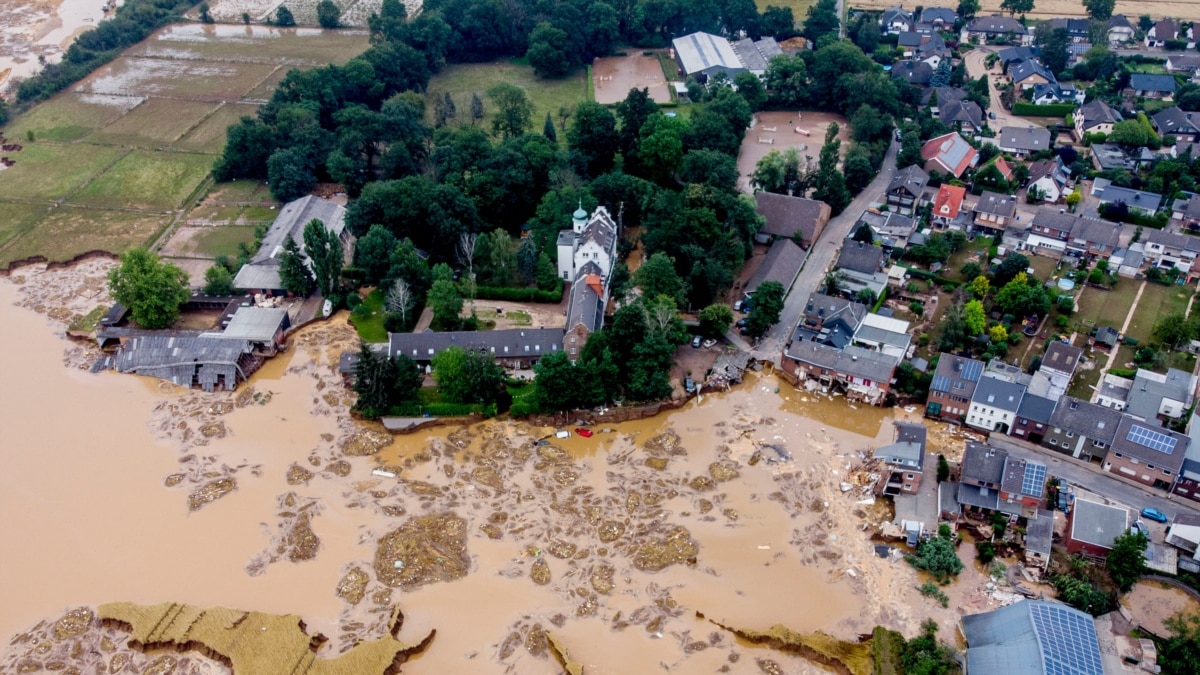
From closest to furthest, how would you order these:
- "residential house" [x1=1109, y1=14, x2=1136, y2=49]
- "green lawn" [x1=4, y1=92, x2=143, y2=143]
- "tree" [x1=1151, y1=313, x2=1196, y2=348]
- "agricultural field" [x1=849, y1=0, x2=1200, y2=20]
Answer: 1. "tree" [x1=1151, y1=313, x2=1196, y2=348]
2. "green lawn" [x1=4, y1=92, x2=143, y2=143]
3. "residential house" [x1=1109, y1=14, x2=1136, y2=49]
4. "agricultural field" [x1=849, y1=0, x2=1200, y2=20]

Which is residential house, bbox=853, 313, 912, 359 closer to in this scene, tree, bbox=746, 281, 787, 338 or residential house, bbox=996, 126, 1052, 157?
tree, bbox=746, 281, 787, 338

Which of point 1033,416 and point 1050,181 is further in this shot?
point 1050,181

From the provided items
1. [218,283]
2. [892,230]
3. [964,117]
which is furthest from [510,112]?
[964,117]

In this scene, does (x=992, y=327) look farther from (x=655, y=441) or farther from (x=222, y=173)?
(x=222, y=173)

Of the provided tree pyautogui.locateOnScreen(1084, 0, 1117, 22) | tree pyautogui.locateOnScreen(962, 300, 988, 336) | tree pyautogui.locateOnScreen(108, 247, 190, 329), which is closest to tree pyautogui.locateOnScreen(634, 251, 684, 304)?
tree pyautogui.locateOnScreen(962, 300, 988, 336)

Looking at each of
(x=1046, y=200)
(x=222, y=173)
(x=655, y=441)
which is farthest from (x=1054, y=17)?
(x=222, y=173)

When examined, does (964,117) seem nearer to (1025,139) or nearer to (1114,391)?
(1025,139)
